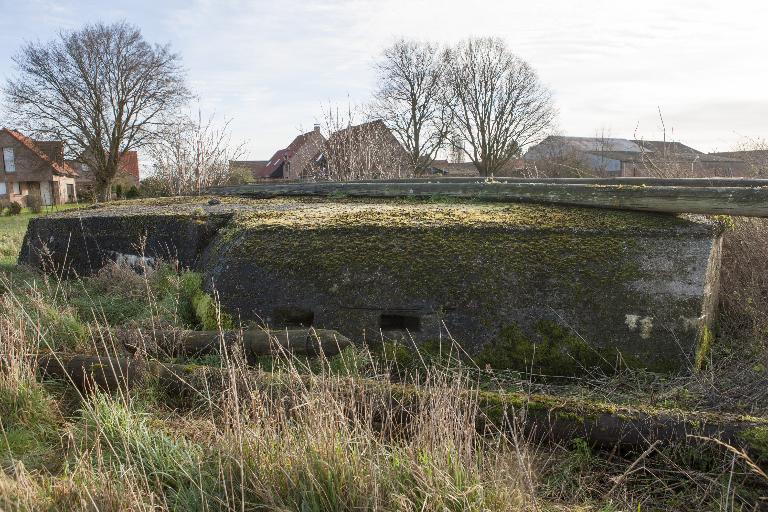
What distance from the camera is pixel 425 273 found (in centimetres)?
559

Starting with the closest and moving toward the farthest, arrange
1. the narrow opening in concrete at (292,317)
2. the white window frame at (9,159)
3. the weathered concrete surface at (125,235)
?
the narrow opening in concrete at (292,317)
the weathered concrete surface at (125,235)
the white window frame at (9,159)

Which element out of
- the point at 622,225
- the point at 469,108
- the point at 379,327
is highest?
the point at 469,108

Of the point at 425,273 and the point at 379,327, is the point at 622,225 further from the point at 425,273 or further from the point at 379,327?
the point at 379,327

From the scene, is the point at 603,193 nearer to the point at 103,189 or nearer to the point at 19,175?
the point at 103,189

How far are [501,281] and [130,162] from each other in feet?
138

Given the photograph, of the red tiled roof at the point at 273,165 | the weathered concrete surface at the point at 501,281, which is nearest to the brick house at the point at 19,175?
the red tiled roof at the point at 273,165

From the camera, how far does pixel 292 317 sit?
18.9 ft

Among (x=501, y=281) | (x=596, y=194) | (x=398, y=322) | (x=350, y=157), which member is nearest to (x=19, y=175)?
(x=350, y=157)

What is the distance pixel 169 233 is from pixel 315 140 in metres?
8.44

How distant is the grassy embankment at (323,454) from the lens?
9.29 feet

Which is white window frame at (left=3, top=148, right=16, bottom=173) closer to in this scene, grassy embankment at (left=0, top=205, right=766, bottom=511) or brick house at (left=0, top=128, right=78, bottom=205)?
brick house at (left=0, top=128, right=78, bottom=205)

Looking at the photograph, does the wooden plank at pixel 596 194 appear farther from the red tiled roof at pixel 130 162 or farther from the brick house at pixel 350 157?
the red tiled roof at pixel 130 162

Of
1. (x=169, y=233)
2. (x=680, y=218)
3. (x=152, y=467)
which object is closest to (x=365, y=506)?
(x=152, y=467)

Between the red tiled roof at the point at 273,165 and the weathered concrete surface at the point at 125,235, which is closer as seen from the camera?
the weathered concrete surface at the point at 125,235
